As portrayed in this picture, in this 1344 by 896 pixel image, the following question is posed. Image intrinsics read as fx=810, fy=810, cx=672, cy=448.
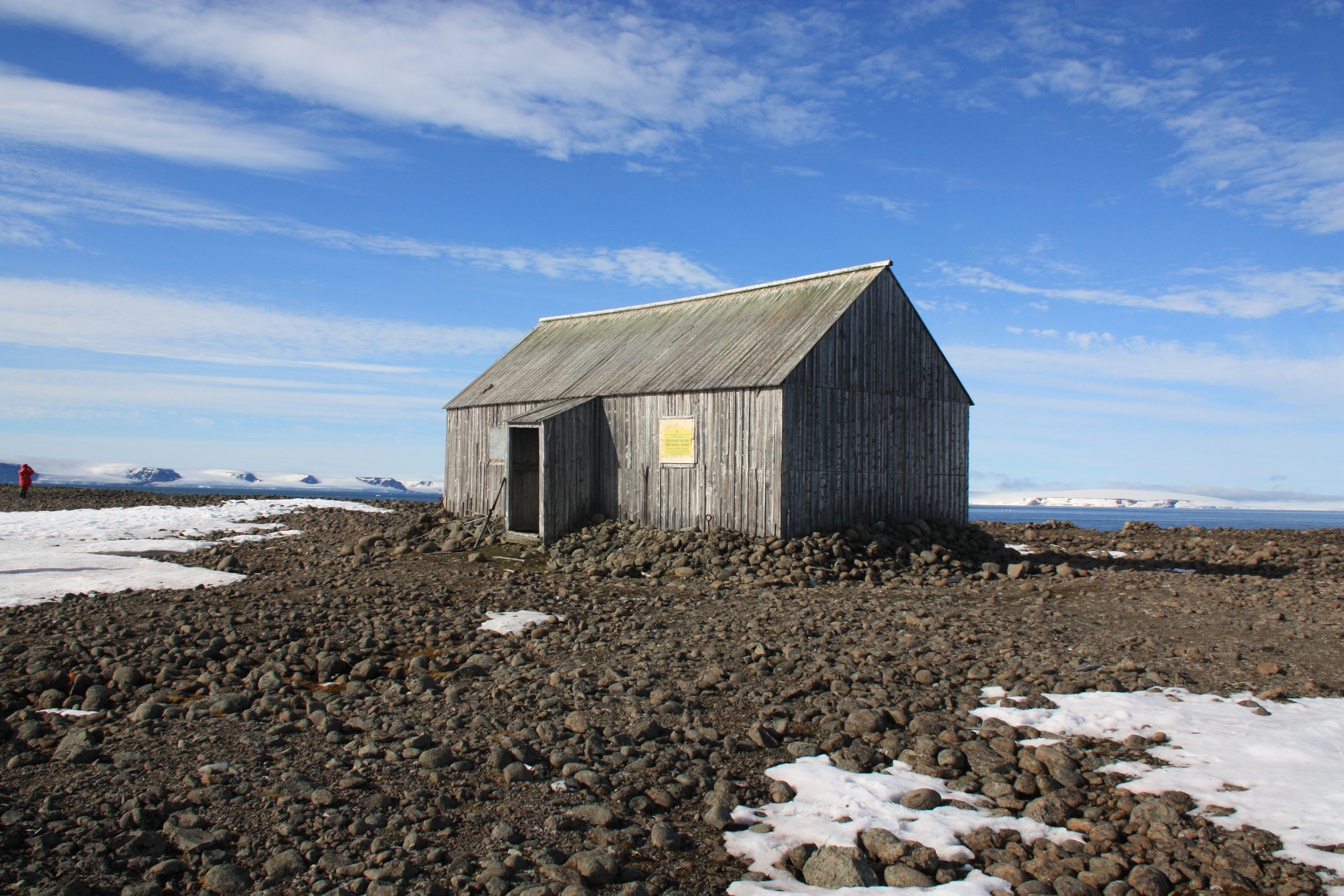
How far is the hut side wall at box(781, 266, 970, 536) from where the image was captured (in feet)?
55.0

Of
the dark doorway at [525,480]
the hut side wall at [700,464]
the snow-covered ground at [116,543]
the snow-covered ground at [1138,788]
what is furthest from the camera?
the dark doorway at [525,480]

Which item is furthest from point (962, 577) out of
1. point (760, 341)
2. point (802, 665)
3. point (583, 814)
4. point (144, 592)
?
point (144, 592)

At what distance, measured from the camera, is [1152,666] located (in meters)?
8.56

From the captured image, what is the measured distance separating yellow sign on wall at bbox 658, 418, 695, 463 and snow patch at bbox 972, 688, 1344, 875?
11051 millimetres

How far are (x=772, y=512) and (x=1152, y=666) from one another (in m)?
8.41

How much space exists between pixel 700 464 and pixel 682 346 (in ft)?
13.8

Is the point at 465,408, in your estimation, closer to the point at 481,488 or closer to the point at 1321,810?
the point at 481,488

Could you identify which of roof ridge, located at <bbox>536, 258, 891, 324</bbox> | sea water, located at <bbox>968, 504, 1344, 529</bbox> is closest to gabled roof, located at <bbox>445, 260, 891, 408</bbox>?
roof ridge, located at <bbox>536, 258, 891, 324</bbox>

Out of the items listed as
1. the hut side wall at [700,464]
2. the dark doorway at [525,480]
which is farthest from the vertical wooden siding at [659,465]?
the dark doorway at [525,480]

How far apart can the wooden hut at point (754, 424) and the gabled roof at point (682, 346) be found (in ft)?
0.20

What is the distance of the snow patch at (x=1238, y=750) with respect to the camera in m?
5.02

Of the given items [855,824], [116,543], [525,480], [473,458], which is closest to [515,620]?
[855,824]

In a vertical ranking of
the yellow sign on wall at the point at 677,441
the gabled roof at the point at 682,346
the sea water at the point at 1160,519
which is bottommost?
the sea water at the point at 1160,519

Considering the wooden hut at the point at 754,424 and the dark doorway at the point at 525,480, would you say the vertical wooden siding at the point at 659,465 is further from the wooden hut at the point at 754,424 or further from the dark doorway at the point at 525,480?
the dark doorway at the point at 525,480
